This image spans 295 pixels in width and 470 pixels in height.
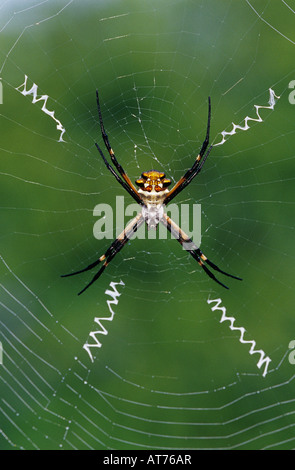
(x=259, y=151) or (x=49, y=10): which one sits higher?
(x=49, y=10)

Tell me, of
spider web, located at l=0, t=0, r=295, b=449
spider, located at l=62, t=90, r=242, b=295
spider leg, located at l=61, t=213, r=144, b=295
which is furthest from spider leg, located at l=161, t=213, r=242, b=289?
spider web, located at l=0, t=0, r=295, b=449

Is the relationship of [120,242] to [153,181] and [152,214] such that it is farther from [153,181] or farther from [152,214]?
[153,181]

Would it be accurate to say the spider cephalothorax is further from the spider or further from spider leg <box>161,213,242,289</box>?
spider leg <box>161,213,242,289</box>

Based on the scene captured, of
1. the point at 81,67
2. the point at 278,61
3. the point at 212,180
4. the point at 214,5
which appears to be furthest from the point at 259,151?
the point at 81,67

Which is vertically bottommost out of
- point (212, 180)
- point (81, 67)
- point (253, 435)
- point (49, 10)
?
point (253, 435)

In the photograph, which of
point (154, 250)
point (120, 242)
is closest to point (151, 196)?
point (120, 242)

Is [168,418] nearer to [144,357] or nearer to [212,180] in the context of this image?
[144,357]
